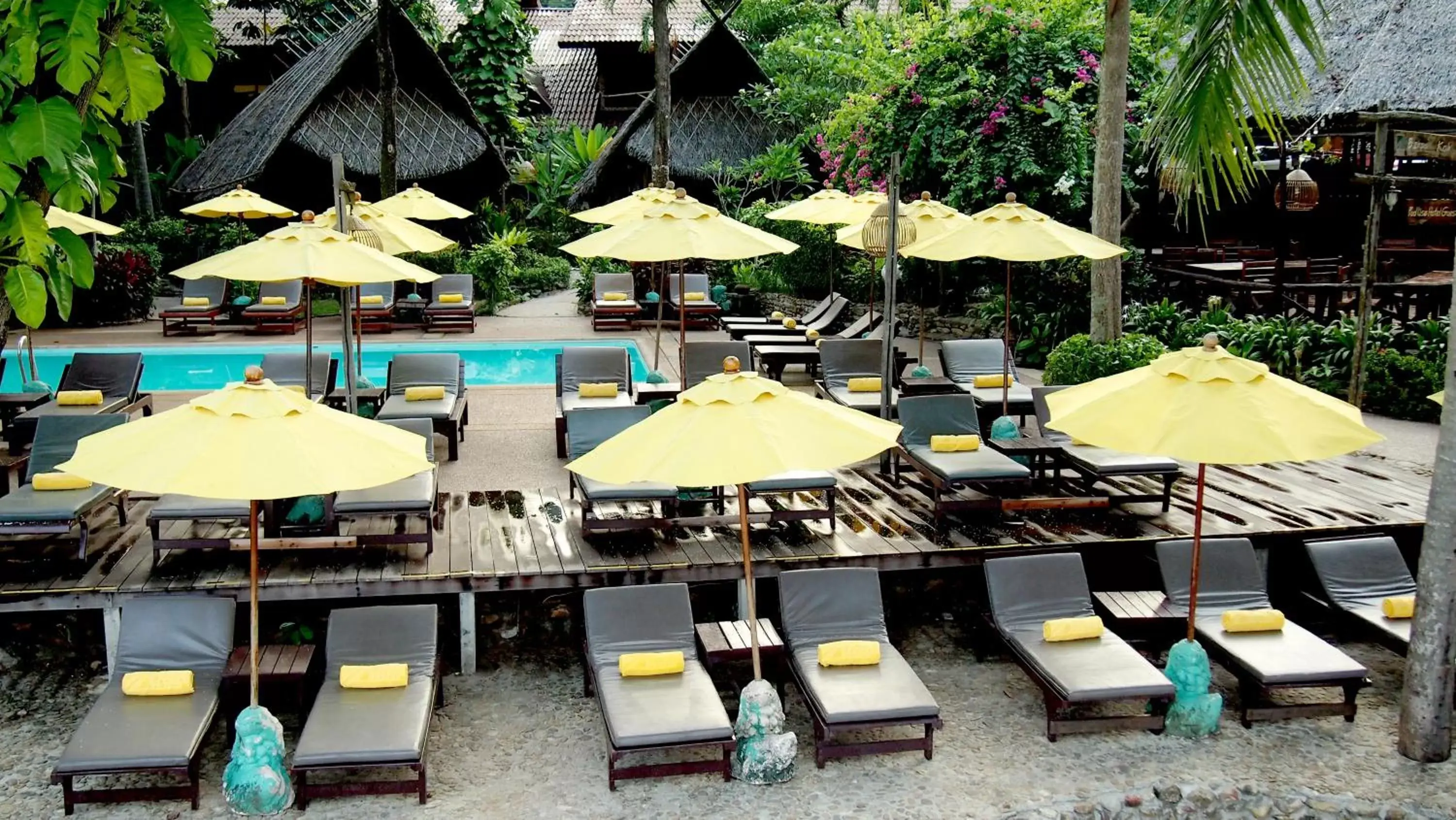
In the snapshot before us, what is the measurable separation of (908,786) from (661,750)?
151 centimetres

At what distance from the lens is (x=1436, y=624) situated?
717 centimetres

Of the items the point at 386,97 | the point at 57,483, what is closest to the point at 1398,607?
the point at 57,483

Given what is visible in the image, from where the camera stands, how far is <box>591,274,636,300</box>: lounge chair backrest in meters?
20.2

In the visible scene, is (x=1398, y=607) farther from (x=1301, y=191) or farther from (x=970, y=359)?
(x=1301, y=191)

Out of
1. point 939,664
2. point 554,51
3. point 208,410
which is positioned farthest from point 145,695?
point 554,51

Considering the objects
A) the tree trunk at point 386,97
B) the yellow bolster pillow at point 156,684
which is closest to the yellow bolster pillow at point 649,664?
the yellow bolster pillow at point 156,684

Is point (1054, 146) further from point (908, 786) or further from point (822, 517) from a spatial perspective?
point (908, 786)

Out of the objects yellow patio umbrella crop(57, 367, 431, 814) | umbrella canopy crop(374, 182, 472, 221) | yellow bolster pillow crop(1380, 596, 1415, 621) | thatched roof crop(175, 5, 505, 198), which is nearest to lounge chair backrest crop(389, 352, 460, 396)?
umbrella canopy crop(374, 182, 472, 221)

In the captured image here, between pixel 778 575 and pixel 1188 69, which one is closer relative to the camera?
pixel 778 575

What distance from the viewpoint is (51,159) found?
19.8ft

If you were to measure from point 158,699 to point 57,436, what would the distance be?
3.44 m

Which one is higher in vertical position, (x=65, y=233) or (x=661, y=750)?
(x=65, y=233)

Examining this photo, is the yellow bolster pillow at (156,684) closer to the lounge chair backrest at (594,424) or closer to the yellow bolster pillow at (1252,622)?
the lounge chair backrest at (594,424)

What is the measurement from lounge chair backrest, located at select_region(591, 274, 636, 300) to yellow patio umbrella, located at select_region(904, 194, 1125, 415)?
32.6 ft
